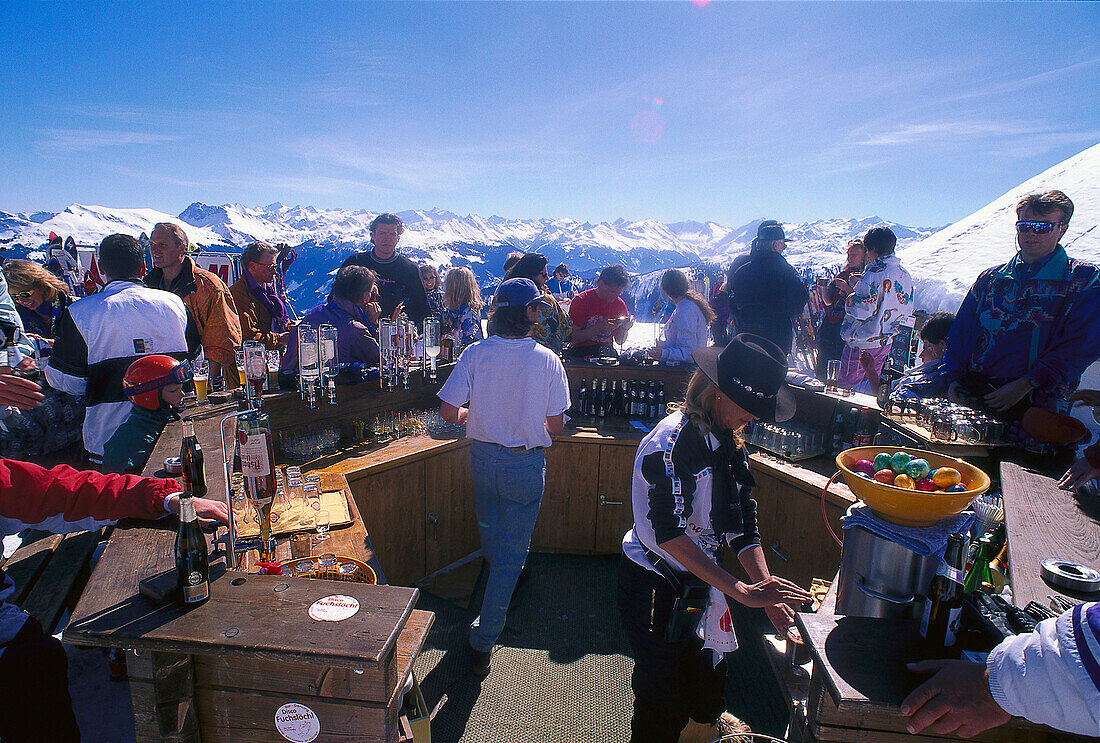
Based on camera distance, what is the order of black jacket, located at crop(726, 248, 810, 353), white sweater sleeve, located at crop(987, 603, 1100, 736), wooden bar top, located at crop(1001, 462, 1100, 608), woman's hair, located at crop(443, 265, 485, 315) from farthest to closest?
woman's hair, located at crop(443, 265, 485, 315)
black jacket, located at crop(726, 248, 810, 353)
wooden bar top, located at crop(1001, 462, 1100, 608)
white sweater sleeve, located at crop(987, 603, 1100, 736)

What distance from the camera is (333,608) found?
167 cm

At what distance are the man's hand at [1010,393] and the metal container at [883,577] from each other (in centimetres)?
208

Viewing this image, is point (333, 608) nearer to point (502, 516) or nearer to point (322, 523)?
point (322, 523)

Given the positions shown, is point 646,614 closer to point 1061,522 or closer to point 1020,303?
point 1061,522

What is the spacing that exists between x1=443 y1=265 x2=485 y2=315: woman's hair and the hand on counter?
405 cm

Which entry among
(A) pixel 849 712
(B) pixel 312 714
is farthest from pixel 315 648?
(A) pixel 849 712

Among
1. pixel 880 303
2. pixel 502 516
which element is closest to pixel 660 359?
pixel 880 303

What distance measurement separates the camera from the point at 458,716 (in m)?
3.27

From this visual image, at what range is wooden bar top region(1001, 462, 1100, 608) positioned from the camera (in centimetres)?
190

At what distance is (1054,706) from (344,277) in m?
4.41

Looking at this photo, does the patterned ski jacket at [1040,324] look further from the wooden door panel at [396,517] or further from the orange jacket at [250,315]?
the orange jacket at [250,315]

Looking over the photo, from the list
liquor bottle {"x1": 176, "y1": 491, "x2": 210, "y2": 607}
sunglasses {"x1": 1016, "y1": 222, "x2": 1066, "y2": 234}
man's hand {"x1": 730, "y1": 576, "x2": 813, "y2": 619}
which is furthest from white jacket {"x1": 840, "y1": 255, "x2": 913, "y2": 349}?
liquor bottle {"x1": 176, "y1": 491, "x2": 210, "y2": 607}

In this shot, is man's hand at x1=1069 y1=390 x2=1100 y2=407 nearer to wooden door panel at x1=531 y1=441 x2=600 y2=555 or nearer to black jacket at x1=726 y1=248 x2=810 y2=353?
black jacket at x1=726 y1=248 x2=810 y2=353

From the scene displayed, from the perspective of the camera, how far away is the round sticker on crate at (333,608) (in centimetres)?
162
